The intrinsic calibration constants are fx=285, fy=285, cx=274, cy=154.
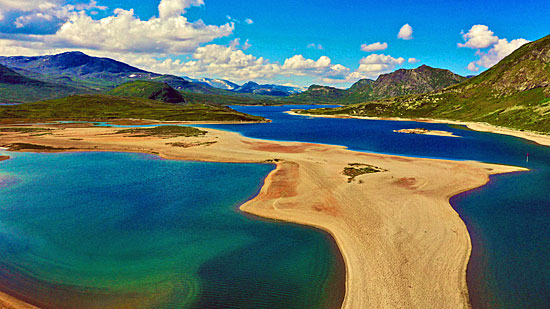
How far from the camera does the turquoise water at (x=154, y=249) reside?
27406mm

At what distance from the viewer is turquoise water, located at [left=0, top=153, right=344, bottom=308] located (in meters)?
27.4

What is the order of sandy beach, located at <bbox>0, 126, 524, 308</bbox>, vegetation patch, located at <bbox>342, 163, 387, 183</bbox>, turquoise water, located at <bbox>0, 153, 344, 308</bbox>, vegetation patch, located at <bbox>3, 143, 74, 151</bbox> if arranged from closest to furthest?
turquoise water, located at <bbox>0, 153, 344, 308</bbox>
sandy beach, located at <bbox>0, 126, 524, 308</bbox>
vegetation patch, located at <bbox>342, 163, 387, 183</bbox>
vegetation patch, located at <bbox>3, 143, 74, 151</bbox>

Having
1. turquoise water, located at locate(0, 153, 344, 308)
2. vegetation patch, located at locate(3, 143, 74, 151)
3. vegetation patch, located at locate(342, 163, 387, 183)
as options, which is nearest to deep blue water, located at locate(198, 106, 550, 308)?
turquoise water, located at locate(0, 153, 344, 308)

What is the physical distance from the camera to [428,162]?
82000 millimetres

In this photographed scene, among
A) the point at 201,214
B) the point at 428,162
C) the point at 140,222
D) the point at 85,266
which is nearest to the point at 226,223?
the point at 201,214

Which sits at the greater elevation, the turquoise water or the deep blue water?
the deep blue water

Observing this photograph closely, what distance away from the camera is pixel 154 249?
119ft

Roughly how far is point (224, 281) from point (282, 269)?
6519 mm

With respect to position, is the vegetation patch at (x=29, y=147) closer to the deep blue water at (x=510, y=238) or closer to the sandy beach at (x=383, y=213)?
the sandy beach at (x=383, y=213)

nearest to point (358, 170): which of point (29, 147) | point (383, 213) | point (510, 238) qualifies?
point (383, 213)

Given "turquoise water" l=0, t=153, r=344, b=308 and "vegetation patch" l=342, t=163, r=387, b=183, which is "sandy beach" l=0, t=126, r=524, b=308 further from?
"turquoise water" l=0, t=153, r=344, b=308

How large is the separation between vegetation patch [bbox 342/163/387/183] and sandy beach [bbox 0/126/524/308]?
185 centimetres

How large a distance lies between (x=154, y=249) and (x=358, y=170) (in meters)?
50.5

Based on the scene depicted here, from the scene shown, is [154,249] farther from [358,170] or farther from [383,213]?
[358,170]
